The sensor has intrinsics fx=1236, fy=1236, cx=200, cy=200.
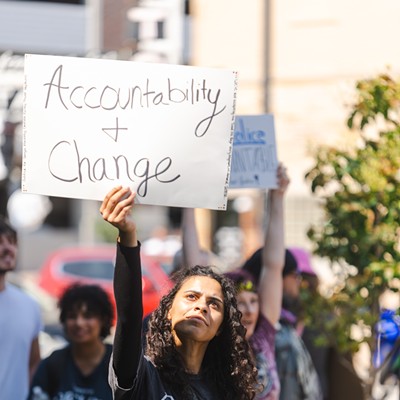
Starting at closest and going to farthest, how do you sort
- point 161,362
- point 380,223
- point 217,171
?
point 161,362
point 217,171
point 380,223

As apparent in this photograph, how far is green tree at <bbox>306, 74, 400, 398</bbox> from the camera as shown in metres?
5.94

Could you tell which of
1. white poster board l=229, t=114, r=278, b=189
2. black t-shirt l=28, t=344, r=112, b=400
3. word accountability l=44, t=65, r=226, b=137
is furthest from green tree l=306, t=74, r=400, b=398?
word accountability l=44, t=65, r=226, b=137

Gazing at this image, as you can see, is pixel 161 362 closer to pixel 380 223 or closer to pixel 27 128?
pixel 27 128

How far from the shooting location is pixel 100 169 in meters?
3.98

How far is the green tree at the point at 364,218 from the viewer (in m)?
5.94

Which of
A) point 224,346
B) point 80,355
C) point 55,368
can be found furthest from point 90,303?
point 224,346

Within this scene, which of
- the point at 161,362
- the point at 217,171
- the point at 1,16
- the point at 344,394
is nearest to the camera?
the point at 161,362

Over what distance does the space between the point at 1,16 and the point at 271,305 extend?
2858 cm

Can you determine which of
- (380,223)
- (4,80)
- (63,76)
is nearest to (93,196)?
(63,76)

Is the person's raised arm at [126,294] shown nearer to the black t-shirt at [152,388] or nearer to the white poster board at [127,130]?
the black t-shirt at [152,388]

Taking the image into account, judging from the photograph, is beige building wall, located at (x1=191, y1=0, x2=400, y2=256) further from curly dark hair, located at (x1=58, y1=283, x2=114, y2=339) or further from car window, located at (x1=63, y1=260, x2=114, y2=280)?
curly dark hair, located at (x1=58, y1=283, x2=114, y2=339)

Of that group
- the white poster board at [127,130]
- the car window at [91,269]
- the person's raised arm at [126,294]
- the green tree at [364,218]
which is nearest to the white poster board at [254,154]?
the green tree at [364,218]

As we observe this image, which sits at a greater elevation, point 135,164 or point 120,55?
point 120,55

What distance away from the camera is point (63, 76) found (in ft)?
13.4
